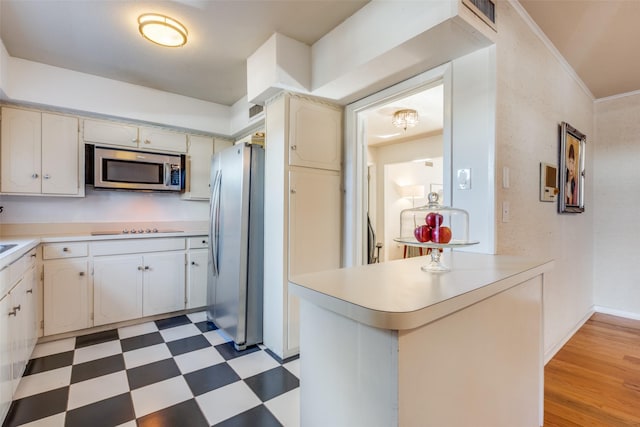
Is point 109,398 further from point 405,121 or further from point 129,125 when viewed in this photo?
point 405,121

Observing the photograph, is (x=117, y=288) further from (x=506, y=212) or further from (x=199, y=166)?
(x=506, y=212)

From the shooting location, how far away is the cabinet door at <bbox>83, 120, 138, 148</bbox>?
2828mm

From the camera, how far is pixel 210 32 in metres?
2.09

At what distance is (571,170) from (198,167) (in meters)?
3.88

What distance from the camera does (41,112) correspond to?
103 inches

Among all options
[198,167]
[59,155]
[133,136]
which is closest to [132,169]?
[133,136]

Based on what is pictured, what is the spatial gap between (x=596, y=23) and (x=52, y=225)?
16.0ft

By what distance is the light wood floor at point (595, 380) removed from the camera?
1.68 m

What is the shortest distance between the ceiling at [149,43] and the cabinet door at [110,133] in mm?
459

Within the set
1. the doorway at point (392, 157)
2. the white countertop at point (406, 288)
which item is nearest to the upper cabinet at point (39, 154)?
the doorway at point (392, 157)

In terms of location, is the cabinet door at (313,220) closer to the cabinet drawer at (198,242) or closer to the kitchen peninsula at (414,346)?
the kitchen peninsula at (414,346)

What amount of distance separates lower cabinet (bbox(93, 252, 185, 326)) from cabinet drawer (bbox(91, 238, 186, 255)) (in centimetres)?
5

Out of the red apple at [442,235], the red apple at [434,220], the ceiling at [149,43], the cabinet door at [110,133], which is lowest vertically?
the red apple at [442,235]

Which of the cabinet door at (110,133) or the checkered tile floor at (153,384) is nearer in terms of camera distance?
the checkered tile floor at (153,384)
